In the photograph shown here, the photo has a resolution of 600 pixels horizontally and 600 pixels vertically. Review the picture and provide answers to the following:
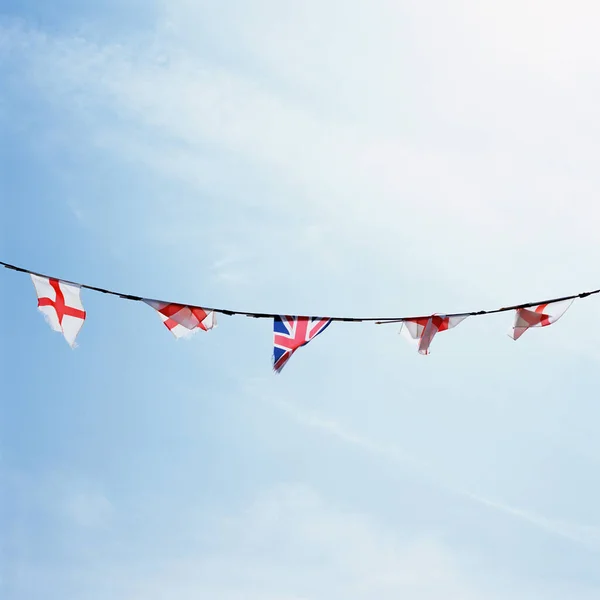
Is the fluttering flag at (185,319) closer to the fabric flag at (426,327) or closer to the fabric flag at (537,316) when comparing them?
the fabric flag at (426,327)

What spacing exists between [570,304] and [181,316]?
186 inches

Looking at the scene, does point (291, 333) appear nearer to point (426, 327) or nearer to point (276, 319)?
point (276, 319)

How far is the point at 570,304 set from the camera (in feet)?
28.9

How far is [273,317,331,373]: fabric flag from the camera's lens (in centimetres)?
909

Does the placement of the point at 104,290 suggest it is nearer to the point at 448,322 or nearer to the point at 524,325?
the point at 448,322

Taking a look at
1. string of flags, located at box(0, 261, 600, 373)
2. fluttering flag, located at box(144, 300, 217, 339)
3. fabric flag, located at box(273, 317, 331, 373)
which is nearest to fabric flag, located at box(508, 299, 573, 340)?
string of flags, located at box(0, 261, 600, 373)

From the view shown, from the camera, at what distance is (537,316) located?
8.98 meters

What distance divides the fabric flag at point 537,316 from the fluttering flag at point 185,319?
3.73m

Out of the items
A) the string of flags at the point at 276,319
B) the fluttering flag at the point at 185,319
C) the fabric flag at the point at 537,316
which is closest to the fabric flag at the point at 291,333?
the string of flags at the point at 276,319

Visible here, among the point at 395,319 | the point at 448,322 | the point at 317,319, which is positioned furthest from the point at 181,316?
the point at 448,322

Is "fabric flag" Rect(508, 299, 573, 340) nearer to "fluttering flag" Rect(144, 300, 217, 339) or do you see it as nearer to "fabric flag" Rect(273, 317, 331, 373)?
"fabric flag" Rect(273, 317, 331, 373)

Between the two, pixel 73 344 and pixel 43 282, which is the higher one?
pixel 43 282

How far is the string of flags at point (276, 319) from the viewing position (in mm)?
8984

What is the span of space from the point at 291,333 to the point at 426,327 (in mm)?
1688
